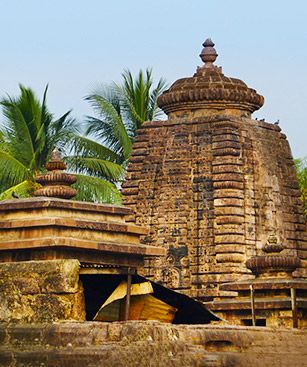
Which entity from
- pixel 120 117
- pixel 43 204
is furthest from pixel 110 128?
pixel 43 204

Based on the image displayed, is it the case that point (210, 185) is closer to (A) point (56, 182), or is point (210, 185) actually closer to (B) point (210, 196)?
(B) point (210, 196)

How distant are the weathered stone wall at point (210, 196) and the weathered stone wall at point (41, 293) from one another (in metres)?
13.6

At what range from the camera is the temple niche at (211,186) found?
128 feet

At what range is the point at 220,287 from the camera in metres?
36.9

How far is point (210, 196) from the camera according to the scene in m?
39.9

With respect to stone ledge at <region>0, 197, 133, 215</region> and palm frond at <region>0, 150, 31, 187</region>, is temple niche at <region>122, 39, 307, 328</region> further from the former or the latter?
stone ledge at <region>0, 197, 133, 215</region>

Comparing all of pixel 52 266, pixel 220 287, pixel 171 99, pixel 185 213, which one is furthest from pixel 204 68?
pixel 52 266

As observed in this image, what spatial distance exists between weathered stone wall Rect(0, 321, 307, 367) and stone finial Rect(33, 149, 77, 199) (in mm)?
4556

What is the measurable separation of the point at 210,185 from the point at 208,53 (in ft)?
15.2

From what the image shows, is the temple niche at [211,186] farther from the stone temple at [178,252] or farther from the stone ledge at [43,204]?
the stone ledge at [43,204]

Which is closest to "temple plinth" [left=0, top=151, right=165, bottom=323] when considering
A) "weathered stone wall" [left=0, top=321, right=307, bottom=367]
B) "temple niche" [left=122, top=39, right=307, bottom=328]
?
"weathered stone wall" [left=0, top=321, right=307, bottom=367]

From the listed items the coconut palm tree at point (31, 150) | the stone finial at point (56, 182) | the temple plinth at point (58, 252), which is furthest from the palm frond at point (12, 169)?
the temple plinth at point (58, 252)

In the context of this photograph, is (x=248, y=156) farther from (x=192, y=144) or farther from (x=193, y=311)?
(x=193, y=311)

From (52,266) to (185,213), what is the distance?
609 inches
